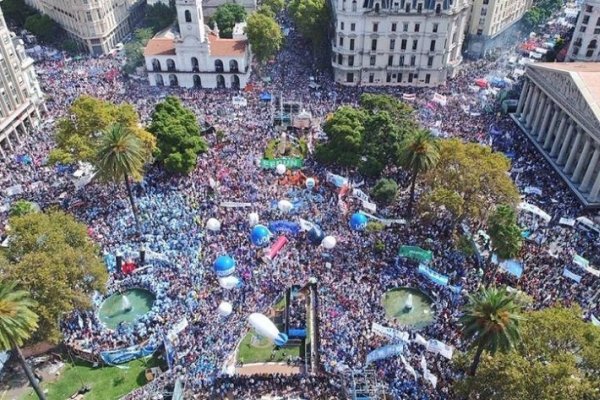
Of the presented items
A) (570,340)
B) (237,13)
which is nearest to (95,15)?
(237,13)

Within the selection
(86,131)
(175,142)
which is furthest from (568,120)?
(86,131)

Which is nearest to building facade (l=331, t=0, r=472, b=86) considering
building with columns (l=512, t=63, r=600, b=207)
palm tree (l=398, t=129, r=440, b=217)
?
building with columns (l=512, t=63, r=600, b=207)

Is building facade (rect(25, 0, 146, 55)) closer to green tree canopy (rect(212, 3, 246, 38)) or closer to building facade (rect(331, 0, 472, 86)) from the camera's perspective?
green tree canopy (rect(212, 3, 246, 38))

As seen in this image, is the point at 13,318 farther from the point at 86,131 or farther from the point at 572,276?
the point at 572,276

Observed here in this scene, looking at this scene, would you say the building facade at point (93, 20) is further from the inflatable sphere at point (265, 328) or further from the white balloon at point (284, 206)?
the inflatable sphere at point (265, 328)

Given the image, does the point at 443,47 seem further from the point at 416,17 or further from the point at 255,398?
the point at 255,398

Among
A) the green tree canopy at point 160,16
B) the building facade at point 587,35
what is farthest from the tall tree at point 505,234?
the green tree canopy at point 160,16
